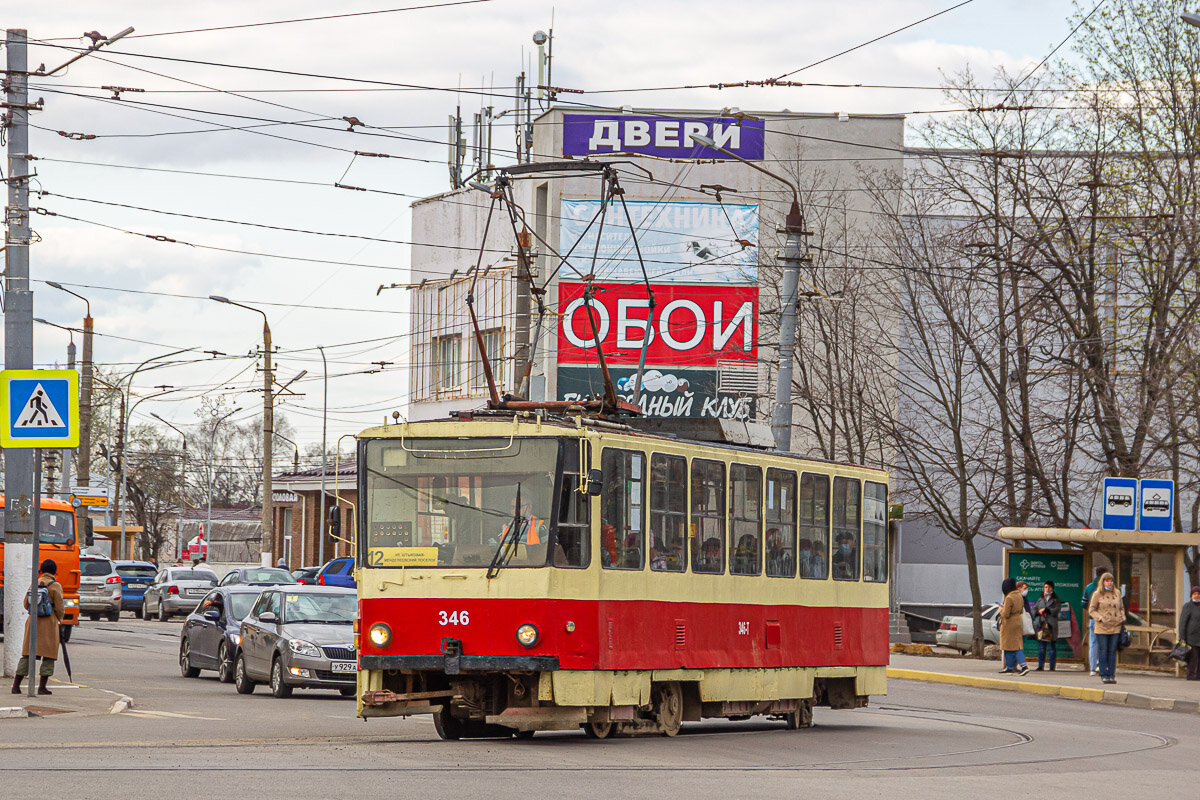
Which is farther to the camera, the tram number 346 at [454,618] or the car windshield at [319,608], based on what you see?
the car windshield at [319,608]

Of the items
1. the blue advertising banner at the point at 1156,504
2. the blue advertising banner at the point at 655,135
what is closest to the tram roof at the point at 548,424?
the blue advertising banner at the point at 1156,504

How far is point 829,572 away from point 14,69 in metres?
11.5

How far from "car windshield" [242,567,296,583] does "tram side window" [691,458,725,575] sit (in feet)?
91.8

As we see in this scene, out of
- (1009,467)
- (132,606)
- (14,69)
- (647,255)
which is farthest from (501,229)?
(14,69)

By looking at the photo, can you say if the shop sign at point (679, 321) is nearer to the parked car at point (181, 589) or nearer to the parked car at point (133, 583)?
the parked car at point (181, 589)

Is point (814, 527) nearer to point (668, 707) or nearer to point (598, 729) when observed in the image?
point (668, 707)

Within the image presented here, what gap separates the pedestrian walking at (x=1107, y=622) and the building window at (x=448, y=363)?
110 ft

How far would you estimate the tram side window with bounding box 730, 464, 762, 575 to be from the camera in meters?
16.7

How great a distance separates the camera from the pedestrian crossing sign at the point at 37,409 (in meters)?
18.6

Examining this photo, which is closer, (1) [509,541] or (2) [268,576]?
(1) [509,541]

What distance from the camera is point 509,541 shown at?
14.6 m

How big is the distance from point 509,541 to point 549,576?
46 cm

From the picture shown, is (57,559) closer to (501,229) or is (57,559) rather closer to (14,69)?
(14,69)

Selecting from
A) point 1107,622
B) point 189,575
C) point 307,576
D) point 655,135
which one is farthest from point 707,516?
point 189,575
